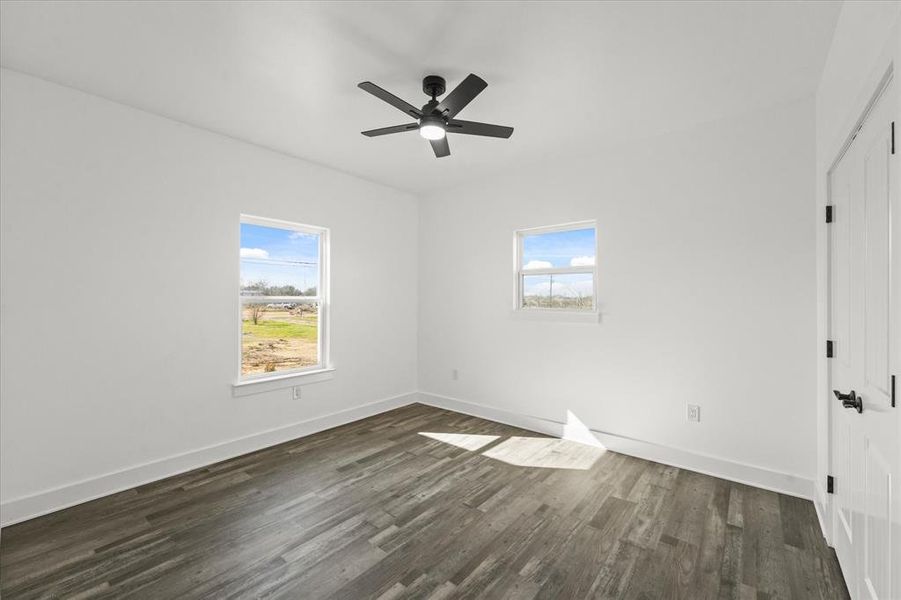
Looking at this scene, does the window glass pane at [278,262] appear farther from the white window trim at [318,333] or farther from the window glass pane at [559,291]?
the window glass pane at [559,291]

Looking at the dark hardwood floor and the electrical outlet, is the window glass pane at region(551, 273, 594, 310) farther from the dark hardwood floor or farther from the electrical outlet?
the dark hardwood floor

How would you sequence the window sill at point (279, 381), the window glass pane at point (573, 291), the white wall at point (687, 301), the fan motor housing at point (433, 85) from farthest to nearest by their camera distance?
the window glass pane at point (573, 291)
the window sill at point (279, 381)
the white wall at point (687, 301)
the fan motor housing at point (433, 85)

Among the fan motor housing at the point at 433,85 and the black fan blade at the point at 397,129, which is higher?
the fan motor housing at the point at 433,85

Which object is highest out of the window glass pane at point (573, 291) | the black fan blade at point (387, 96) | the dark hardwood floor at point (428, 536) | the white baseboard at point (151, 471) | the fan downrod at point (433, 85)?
the fan downrod at point (433, 85)

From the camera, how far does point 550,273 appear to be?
13.8 ft

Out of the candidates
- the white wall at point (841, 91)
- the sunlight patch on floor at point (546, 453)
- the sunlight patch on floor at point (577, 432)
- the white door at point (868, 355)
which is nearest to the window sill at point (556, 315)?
the sunlight patch on floor at point (577, 432)

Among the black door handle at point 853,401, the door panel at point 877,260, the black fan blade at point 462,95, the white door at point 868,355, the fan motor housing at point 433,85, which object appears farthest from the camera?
the fan motor housing at point 433,85

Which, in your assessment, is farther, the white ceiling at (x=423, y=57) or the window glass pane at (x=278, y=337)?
the window glass pane at (x=278, y=337)

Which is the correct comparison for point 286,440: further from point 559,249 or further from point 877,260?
point 877,260

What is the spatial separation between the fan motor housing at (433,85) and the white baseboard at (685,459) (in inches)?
123

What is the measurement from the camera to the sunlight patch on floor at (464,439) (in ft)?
12.3

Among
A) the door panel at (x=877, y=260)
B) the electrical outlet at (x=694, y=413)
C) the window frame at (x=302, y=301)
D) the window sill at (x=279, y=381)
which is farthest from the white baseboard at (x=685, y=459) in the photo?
the window frame at (x=302, y=301)

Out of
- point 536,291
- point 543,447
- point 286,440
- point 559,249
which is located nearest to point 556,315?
point 536,291

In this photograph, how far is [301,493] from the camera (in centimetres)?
283
